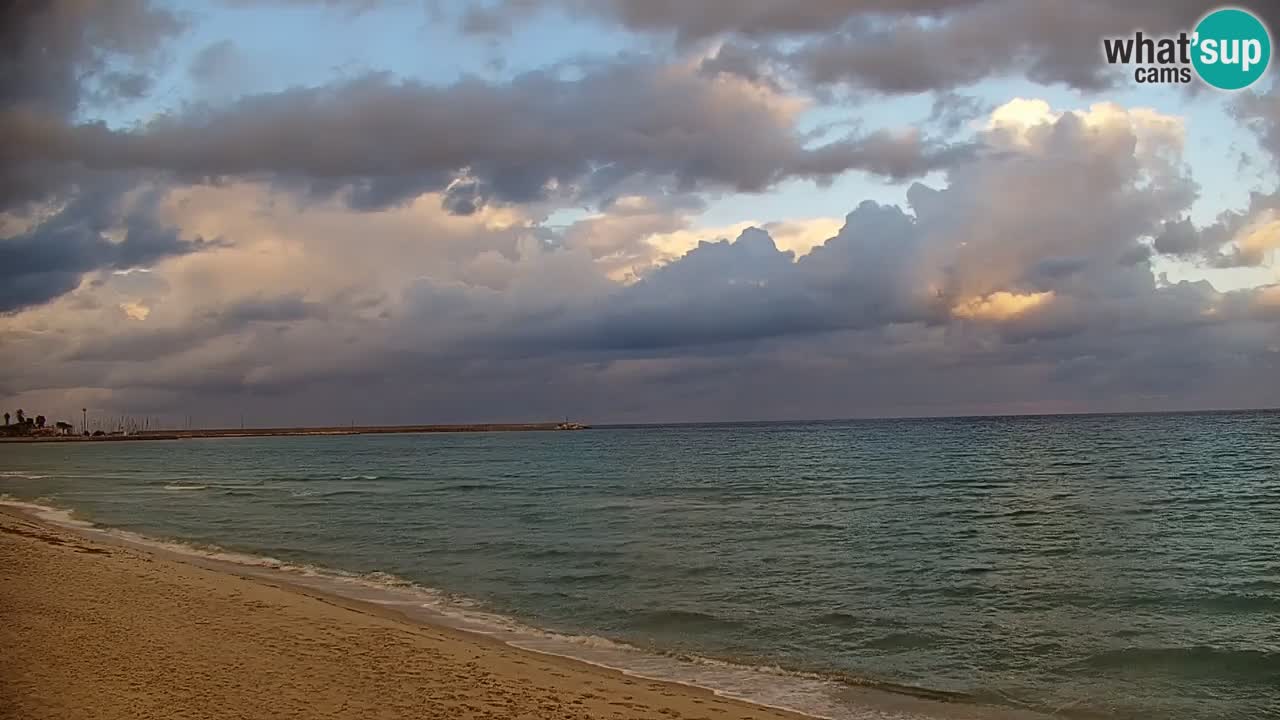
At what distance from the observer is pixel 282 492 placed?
179 feet

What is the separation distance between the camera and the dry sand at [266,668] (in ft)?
33.7

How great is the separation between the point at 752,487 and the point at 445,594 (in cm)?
3050

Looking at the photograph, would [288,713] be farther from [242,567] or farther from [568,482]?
[568,482]

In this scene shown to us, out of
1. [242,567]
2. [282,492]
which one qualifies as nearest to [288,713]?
[242,567]

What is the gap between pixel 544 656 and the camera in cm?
1427

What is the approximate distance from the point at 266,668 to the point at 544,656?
4320mm

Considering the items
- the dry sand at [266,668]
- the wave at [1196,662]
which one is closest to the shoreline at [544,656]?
the dry sand at [266,668]

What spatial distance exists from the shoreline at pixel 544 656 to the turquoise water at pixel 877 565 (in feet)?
1.66

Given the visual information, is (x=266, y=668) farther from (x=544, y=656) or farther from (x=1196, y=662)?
(x=1196, y=662)

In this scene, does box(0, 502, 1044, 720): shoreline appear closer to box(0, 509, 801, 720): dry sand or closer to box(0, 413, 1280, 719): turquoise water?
box(0, 509, 801, 720): dry sand

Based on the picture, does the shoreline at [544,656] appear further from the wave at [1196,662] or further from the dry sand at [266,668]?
the wave at [1196,662]

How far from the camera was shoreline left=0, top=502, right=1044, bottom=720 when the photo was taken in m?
11.5

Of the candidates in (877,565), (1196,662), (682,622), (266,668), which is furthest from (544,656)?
(877,565)

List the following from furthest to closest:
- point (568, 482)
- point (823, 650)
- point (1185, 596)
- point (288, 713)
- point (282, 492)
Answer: point (568, 482) → point (282, 492) → point (1185, 596) → point (823, 650) → point (288, 713)
